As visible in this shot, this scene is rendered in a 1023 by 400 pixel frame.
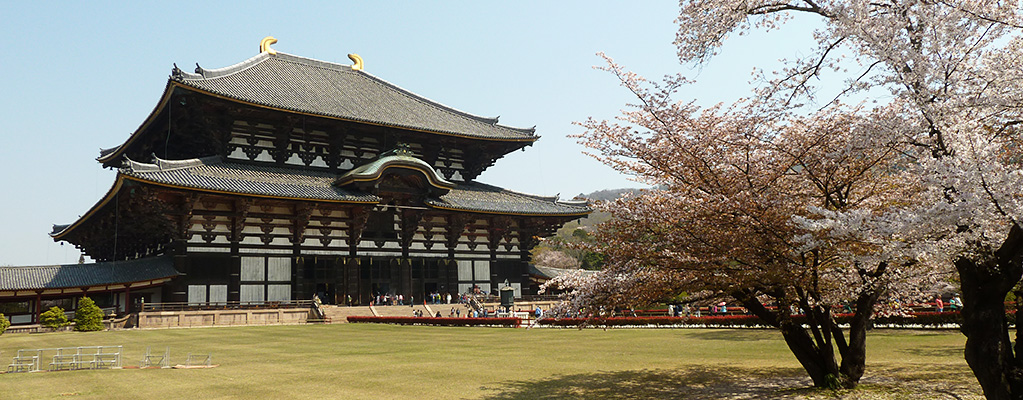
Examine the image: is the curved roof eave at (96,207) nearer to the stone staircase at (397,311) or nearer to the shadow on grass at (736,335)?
the stone staircase at (397,311)

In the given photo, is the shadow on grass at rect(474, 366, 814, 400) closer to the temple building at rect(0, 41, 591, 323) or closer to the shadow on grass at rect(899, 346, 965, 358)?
the shadow on grass at rect(899, 346, 965, 358)

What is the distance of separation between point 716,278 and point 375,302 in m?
31.0

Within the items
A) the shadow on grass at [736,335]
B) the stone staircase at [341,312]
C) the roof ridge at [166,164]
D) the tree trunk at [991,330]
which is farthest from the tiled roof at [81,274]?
the tree trunk at [991,330]

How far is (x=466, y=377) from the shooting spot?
489 inches

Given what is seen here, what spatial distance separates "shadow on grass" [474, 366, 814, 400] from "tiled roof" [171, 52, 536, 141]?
28.9 meters

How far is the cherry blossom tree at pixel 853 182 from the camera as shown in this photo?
732 cm

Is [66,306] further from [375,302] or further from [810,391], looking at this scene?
[810,391]

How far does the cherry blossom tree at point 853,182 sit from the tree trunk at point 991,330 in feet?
0.06

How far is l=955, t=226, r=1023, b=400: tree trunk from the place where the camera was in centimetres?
779

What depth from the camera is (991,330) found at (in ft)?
25.9

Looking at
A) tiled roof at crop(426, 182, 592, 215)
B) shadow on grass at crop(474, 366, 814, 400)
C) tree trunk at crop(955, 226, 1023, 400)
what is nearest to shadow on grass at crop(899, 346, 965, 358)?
shadow on grass at crop(474, 366, 814, 400)

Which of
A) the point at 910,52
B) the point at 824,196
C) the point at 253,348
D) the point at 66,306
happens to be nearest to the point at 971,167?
the point at 910,52

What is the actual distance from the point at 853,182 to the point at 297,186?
1221 inches

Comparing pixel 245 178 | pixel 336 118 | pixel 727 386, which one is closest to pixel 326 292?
pixel 245 178
